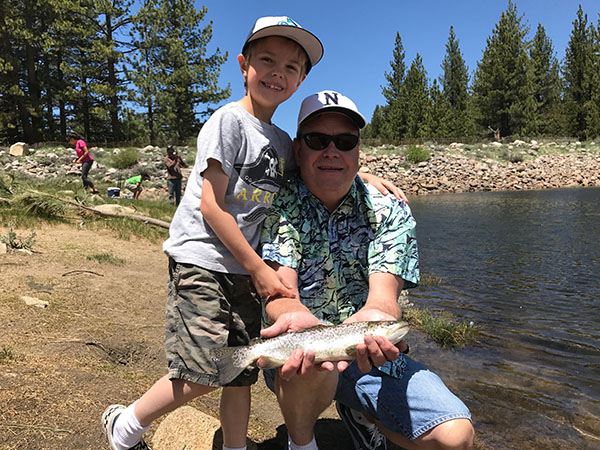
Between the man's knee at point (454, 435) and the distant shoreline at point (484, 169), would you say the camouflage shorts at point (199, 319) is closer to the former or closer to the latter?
the man's knee at point (454, 435)

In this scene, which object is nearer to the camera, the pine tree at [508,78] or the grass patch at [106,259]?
the grass patch at [106,259]

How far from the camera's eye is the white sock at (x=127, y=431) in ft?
8.52

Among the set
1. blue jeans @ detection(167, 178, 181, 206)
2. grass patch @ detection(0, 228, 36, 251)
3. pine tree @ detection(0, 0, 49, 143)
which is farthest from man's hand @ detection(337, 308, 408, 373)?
pine tree @ detection(0, 0, 49, 143)

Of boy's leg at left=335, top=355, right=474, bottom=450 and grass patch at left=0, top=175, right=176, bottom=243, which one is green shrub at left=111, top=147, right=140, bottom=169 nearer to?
grass patch at left=0, top=175, right=176, bottom=243

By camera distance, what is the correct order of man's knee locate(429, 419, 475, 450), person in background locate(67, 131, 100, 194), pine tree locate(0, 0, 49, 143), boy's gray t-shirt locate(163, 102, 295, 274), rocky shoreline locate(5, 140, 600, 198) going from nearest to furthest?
man's knee locate(429, 419, 475, 450)
boy's gray t-shirt locate(163, 102, 295, 274)
person in background locate(67, 131, 100, 194)
pine tree locate(0, 0, 49, 143)
rocky shoreline locate(5, 140, 600, 198)

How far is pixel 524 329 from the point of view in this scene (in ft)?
21.4

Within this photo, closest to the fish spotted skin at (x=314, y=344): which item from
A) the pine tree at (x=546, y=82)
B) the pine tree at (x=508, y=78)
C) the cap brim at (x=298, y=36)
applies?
the cap brim at (x=298, y=36)

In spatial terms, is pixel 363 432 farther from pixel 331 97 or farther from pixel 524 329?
pixel 524 329

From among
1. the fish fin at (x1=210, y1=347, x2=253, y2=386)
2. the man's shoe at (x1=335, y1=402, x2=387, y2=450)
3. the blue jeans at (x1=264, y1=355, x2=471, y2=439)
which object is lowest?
the man's shoe at (x1=335, y1=402, x2=387, y2=450)

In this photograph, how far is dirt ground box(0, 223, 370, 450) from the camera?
2.85 m

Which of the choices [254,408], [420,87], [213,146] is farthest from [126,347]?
[420,87]

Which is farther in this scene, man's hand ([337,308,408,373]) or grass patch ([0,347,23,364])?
grass patch ([0,347,23,364])

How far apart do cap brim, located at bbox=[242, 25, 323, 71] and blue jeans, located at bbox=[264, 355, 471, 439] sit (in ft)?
6.86

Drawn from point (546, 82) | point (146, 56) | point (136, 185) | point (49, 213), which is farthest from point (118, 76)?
point (546, 82)
